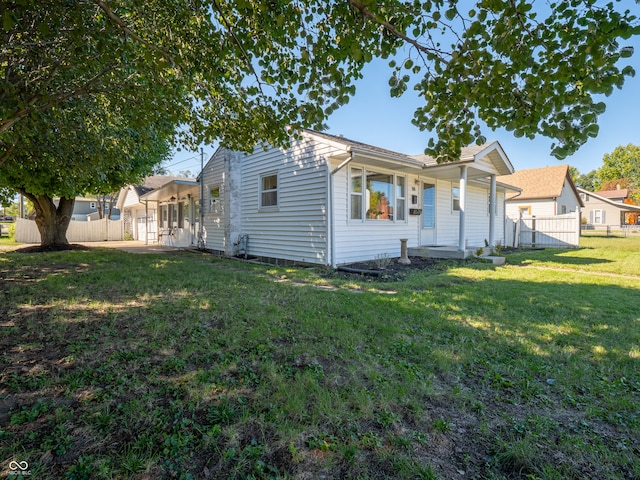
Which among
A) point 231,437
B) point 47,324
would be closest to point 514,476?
point 231,437

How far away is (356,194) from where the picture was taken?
28.6ft

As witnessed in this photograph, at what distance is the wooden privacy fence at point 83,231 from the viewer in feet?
60.2

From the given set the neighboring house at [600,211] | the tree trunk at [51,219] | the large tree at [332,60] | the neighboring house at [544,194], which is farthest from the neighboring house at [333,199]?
the neighboring house at [600,211]

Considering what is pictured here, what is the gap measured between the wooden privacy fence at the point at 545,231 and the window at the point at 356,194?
11.0 meters

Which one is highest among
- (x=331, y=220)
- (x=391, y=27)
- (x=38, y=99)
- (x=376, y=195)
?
(x=38, y=99)

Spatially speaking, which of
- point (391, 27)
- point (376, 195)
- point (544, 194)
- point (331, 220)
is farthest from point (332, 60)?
point (544, 194)

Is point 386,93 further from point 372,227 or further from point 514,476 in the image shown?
point 372,227

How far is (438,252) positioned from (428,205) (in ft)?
6.72

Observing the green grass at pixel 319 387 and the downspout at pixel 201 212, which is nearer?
the green grass at pixel 319 387

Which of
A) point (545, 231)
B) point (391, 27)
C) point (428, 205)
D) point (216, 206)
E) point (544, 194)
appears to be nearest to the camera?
point (391, 27)

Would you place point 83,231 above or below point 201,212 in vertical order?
below

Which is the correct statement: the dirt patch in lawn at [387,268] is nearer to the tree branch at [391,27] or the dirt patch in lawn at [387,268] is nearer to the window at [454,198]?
the window at [454,198]

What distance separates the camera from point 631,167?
1895 inches

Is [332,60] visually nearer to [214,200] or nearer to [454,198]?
[214,200]
